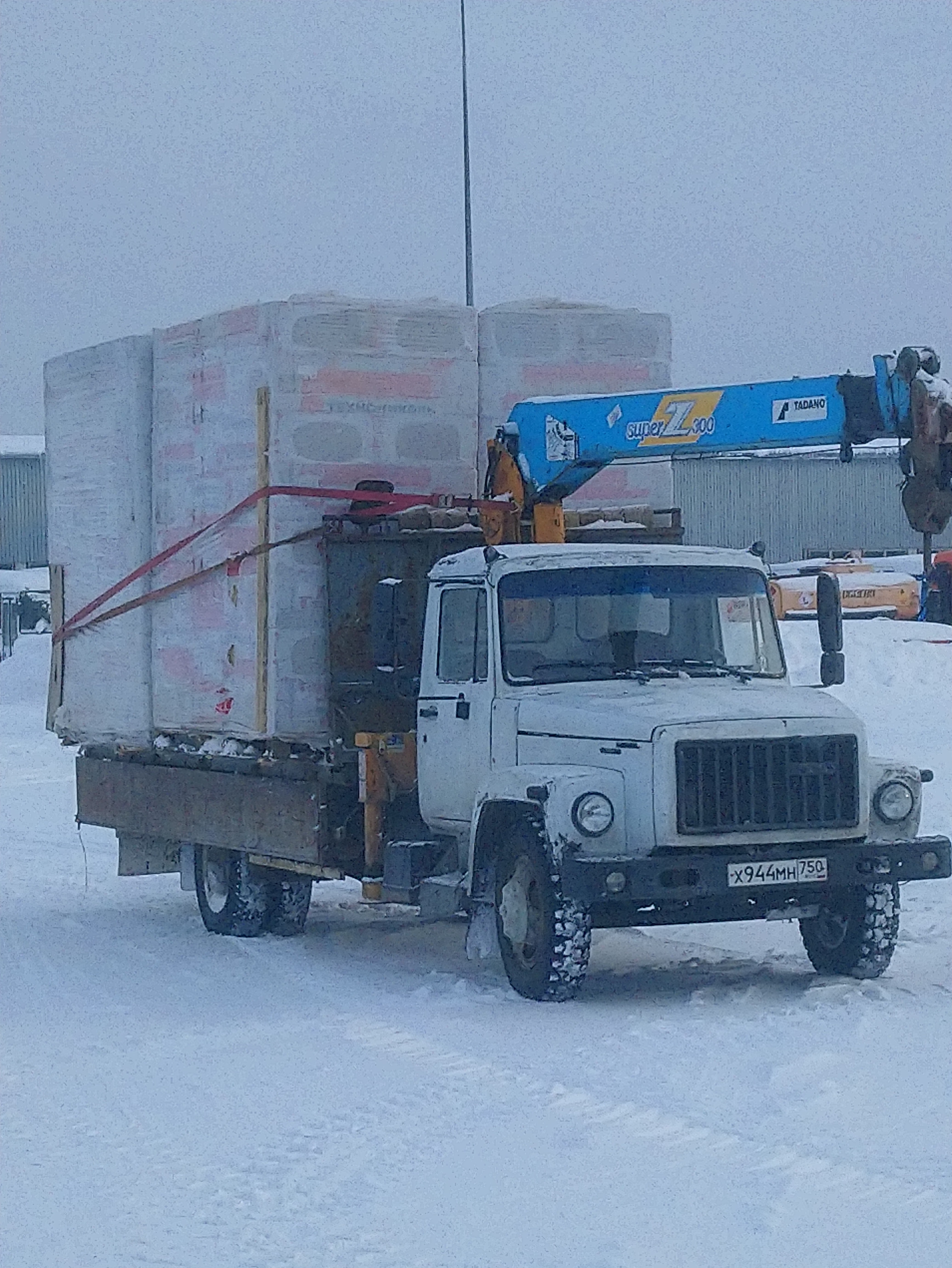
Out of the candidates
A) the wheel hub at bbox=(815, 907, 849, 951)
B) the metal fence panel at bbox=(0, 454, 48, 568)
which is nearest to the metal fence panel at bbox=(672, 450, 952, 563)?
the metal fence panel at bbox=(0, 454, 48, 568)

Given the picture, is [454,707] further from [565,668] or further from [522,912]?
[522,912]

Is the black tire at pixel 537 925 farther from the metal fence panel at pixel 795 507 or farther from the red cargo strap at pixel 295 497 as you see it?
the metal fence panel at pixel 795 507

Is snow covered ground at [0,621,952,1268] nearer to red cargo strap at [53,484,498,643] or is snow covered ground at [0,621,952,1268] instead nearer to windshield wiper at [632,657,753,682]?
windshield wiper at [632,657,753,682]

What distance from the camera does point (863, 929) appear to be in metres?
10.6

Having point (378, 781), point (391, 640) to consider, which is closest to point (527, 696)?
point (391, 640)

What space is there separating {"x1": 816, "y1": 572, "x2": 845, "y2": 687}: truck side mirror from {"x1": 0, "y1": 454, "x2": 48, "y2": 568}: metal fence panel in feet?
191

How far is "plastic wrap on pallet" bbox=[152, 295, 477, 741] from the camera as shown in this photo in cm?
1230

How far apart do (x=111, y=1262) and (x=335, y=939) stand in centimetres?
717

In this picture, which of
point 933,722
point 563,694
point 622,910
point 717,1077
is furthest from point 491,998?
point 933,722

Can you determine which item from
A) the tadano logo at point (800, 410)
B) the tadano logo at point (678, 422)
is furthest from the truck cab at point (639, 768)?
the tadano logo at point (800, 410)

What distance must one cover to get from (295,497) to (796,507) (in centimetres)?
5273

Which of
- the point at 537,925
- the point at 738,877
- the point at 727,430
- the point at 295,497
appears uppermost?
the point at 727,430

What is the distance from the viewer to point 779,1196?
21.5ft

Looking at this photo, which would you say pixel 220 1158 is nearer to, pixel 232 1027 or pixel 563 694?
pixel 232 1027
